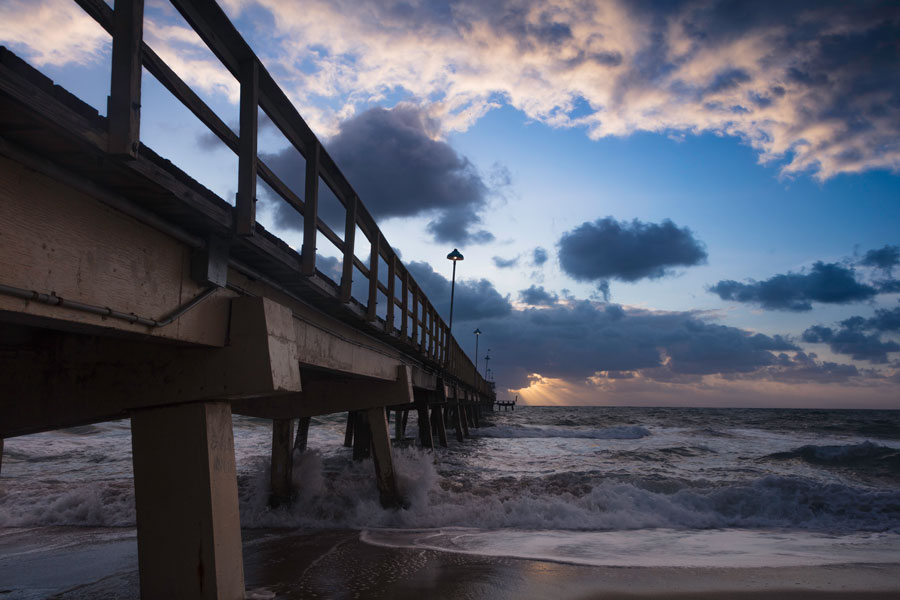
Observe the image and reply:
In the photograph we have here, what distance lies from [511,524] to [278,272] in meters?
7.19

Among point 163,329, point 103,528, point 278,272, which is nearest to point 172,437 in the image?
point 163,329

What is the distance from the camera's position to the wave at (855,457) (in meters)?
21.2

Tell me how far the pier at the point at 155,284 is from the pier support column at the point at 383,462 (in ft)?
16.5

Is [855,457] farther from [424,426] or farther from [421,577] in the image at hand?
[421,577]

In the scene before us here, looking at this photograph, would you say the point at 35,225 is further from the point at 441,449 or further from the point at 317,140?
the point at 441,449

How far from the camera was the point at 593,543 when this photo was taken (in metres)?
9.09

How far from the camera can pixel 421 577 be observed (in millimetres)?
6629

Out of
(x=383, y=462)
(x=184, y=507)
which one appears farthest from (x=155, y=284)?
(x=383, y=462)

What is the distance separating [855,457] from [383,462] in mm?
21620

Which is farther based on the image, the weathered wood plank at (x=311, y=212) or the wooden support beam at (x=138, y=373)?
the weathered wood plank at (x=311, y=212)

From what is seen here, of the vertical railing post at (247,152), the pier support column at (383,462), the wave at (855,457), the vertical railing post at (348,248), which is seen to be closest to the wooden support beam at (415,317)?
the pier support column at (383,462)

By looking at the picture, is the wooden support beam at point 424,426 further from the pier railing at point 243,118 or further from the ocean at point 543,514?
the pier railing at point 243,118

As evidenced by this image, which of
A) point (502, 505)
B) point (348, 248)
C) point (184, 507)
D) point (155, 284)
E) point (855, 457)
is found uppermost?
point (348, 248)

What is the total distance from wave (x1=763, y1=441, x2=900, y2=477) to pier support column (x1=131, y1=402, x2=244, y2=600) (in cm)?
Result: 2318
